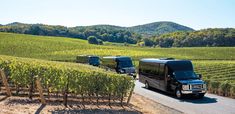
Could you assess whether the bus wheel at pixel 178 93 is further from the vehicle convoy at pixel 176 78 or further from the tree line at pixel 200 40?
the tree line at pixel 200 40

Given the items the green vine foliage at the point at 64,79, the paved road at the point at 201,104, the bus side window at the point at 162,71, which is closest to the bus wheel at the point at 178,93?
the paved road at the point at 201,104

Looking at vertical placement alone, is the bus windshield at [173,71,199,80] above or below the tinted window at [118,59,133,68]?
above

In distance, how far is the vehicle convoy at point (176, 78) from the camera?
2367 centimetres

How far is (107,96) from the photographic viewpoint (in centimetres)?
1761

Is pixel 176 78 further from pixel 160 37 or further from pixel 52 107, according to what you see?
pixel 160 37

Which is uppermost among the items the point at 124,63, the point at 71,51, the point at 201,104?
the point at 124,63

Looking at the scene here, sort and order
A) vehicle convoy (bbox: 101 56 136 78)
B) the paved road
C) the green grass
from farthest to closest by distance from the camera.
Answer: the green grass < vehicle convoy (bbox: 101 56 136 78) < the paved road

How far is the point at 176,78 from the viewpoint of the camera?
24.8 m

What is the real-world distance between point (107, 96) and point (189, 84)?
7.91m

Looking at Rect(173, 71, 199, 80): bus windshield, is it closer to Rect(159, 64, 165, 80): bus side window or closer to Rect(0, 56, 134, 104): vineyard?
Rect(159, 64, 165, 80): bus side window

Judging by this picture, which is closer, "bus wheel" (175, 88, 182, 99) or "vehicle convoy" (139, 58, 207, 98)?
"vehicle convoy" (139, 58, 207, 98)

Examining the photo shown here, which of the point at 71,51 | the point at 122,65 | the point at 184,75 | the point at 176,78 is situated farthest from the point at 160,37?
the point at 176,78

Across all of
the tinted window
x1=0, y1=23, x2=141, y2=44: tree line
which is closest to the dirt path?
the tinted window

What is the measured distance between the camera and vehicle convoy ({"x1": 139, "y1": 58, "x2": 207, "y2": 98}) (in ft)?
77.7
